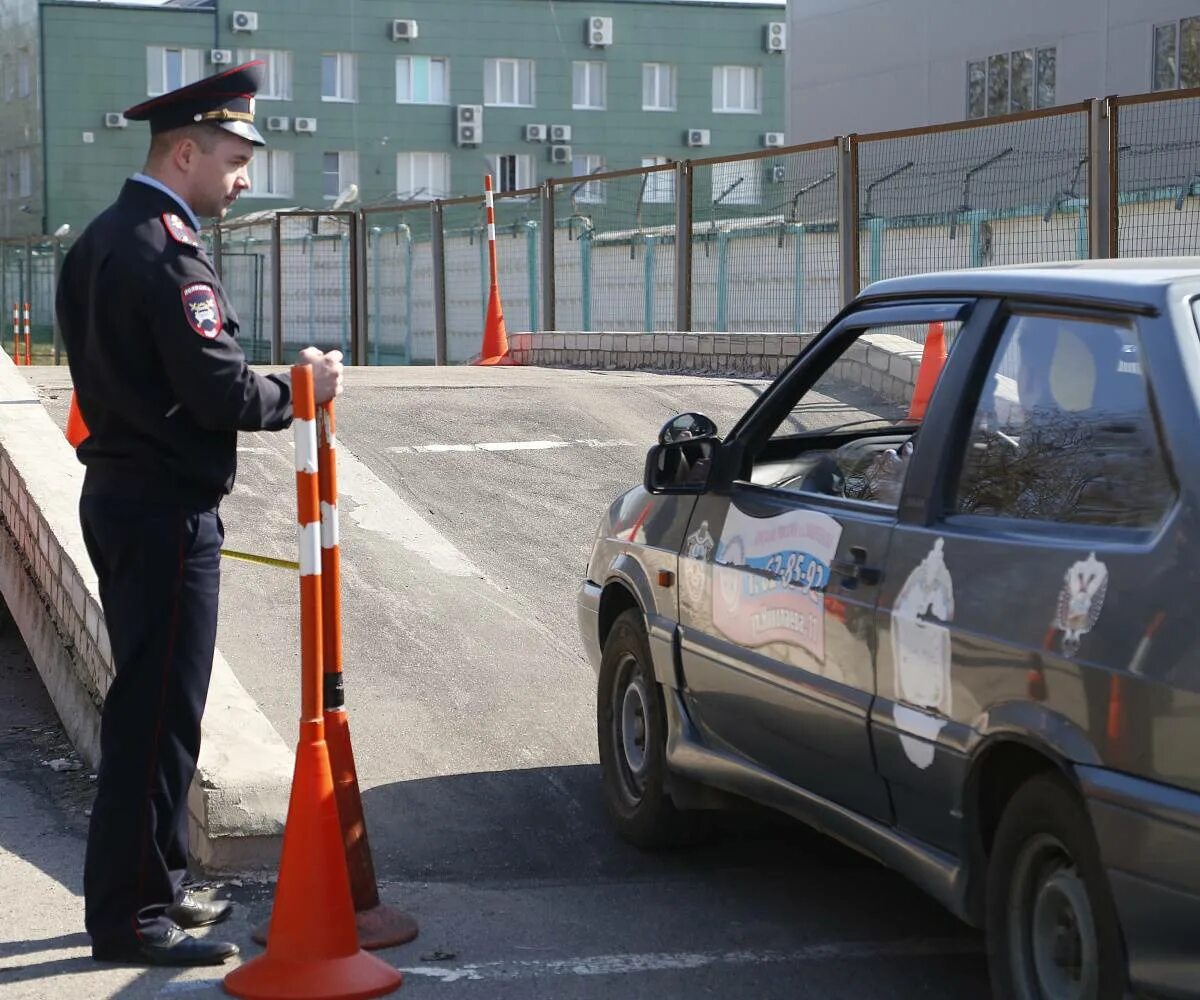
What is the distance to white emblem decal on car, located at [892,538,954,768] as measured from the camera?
149 inches

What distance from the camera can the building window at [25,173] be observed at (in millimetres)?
51375

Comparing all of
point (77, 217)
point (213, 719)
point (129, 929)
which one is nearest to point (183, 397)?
point (129, 929)

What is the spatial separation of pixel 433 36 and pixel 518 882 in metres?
50.6

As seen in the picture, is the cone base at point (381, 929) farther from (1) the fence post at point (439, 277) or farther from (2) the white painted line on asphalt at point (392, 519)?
(1) the fence post at point (439, 277)

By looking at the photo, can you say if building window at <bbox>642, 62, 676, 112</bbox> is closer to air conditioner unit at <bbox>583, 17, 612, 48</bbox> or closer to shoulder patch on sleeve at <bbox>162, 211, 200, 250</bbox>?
air conditioner unit at <bbox>583, 17, 612, 48</bbox>

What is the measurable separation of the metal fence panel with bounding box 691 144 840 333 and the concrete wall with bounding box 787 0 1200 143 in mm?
9688

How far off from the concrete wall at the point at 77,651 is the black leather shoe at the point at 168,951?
2.28ft

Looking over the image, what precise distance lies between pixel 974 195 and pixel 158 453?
12.7 meters

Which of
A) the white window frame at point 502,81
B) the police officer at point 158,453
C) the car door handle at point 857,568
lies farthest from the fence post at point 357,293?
the white window frame at point 502,81

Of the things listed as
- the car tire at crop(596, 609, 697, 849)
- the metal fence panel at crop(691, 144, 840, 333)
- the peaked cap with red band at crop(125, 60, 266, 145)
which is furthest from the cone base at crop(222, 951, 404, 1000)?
the metal fence panel at crop(691, 144, 840, 333)

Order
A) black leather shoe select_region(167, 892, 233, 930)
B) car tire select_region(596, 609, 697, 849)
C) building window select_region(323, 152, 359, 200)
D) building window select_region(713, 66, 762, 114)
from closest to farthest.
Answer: black leather shoe select_region(167, 892, 233, 930) → car tire select_region(596, 609, 697, 849) → building window select_region(323, 152, 359, 200) → building window select_region(713, 66, 762, 114)

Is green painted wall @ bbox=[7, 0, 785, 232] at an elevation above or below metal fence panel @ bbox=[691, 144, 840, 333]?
above

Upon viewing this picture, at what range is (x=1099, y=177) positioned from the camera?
40.0ft

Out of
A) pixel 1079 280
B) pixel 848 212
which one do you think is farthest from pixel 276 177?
pixel 1079 280
